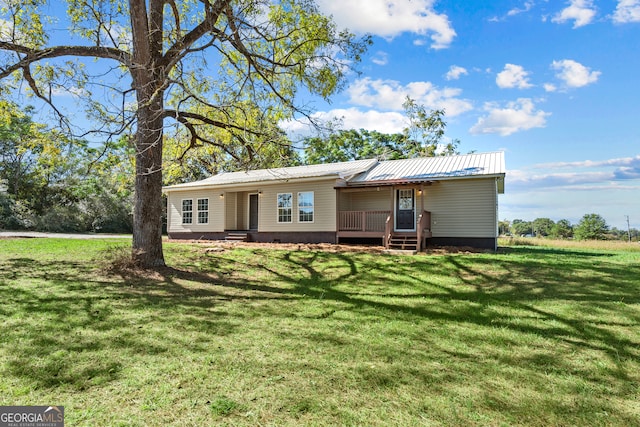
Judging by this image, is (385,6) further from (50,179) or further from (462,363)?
(50,179)

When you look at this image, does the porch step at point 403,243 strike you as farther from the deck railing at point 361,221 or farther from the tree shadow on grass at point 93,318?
the tree shadow on grass at point 93,318

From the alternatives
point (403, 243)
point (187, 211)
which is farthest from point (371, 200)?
point (187, 211)

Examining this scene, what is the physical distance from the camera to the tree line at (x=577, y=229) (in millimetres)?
49594

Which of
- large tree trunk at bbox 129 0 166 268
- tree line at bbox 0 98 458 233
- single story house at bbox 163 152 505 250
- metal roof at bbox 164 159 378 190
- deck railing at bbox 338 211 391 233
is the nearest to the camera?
large tree trunk at bbox 129 0 166 268

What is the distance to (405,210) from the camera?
15273mm

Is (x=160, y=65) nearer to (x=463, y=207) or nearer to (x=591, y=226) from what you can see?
(x=463, y=207)

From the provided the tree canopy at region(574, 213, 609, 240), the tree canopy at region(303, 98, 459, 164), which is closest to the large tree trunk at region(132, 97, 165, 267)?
the tree canopy at region(303, 98, 459, 164)

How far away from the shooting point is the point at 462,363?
3.75 m

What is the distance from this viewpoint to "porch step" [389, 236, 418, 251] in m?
13.3

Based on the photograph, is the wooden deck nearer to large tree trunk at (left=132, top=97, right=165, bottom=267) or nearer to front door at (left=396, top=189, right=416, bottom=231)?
→ front door at (left=396, top=189, right=416, bottom=231)

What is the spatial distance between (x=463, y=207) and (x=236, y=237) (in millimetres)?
10034

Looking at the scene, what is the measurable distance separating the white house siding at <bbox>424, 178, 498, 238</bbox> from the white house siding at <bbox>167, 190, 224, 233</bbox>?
33.2 ft

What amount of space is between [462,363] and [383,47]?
35.2ft

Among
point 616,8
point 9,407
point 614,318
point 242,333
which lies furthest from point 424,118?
point 9,407
